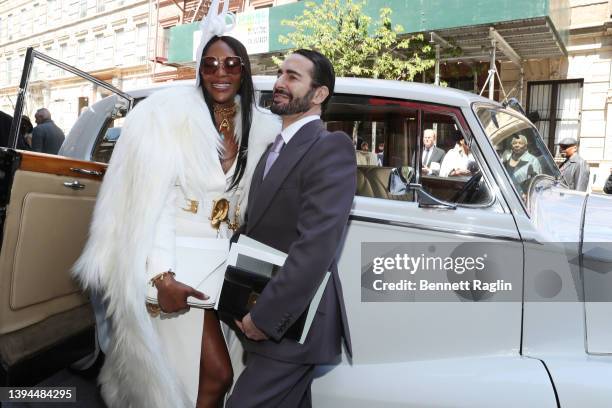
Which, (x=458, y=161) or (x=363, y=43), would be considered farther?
(x=363, y=43)

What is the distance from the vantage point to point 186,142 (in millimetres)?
2031

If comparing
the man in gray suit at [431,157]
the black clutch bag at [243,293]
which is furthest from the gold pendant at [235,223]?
the man in gray suit at [431,157]

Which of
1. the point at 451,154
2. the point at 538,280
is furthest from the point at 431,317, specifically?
the point at 451,154

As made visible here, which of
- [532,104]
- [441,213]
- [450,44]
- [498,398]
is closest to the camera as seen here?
[498,398]

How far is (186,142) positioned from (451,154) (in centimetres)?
128

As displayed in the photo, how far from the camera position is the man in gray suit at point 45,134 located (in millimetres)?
2834

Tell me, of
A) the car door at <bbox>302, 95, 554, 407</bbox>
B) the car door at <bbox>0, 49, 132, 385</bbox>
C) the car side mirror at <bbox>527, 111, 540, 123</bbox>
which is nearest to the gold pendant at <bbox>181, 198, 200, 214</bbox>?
the car door at <bbox>302, 95, 554, 407</bbox>

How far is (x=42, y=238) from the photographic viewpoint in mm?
2404

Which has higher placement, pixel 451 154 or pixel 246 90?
pixel 246 90

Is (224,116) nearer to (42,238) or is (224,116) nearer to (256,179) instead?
(256,179)

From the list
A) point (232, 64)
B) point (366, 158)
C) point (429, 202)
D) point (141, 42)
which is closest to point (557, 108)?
point (366, 158)

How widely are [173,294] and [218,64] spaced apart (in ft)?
3.10

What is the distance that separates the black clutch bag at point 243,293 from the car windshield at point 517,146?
4.11 feet

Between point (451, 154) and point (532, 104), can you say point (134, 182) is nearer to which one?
point (451, 154)
